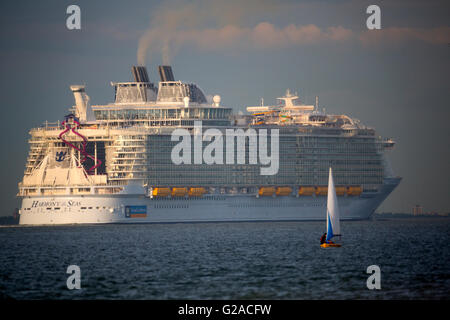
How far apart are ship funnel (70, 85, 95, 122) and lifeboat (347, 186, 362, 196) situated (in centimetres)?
4311

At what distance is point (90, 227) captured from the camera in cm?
12788

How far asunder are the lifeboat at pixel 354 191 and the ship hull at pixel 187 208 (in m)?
0.76

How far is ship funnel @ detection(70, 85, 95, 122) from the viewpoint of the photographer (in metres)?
146

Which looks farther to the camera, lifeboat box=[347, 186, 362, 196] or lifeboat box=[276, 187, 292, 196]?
lifeboat box=[347, 186, 362, 196]

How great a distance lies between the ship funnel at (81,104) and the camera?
145500 millimetres

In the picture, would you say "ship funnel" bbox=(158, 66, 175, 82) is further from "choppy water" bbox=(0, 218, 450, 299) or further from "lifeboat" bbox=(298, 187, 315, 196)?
"choppy water" bbox=(0, 218, 450, 299)

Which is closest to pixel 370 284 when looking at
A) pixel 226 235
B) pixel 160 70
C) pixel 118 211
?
pixel 226 235

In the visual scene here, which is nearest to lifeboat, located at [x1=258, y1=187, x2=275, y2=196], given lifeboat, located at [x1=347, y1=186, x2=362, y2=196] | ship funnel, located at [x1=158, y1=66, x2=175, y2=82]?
lifeboat, located at [x1=347, y1=186, x2=362, y2=196]

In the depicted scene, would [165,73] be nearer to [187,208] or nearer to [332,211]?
[187,208]

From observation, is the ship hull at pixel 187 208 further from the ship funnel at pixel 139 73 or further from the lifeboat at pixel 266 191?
the ship funnel at pixel 139 73

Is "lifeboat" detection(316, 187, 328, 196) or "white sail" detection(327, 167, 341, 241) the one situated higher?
"lifeboat" detection(316, 187, 328, 196)

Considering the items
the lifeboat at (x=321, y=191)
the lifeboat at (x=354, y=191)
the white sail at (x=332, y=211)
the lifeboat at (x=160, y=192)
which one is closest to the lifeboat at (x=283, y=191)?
the lifeboat at (x=321, y=191)
